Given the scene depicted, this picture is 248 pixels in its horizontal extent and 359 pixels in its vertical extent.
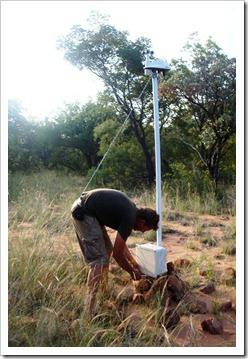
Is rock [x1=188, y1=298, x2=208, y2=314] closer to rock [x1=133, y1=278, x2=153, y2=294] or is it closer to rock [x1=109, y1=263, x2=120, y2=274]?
rock [x1=133, y1=278, x2=153, y2=294]

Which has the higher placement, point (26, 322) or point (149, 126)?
point (149, 126)

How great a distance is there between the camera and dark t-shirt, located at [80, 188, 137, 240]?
293cm

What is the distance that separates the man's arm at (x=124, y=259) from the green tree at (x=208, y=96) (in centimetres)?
349

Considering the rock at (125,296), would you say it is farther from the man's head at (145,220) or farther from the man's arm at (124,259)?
the man's head at (145,220)

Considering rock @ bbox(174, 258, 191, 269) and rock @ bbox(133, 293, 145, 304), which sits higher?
rock @ bbox(174, 258, 191, 269)

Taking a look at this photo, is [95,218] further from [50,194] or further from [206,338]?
[50,194]

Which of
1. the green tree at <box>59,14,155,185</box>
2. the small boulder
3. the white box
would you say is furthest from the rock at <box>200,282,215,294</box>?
the green tree at <box>59,14,155,185</box>

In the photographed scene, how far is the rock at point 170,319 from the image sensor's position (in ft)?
9.11

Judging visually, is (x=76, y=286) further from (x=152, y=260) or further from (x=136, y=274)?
(x=152, y=260)

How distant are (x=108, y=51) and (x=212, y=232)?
3.91m

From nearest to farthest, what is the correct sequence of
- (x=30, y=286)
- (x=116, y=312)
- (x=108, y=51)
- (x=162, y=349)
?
(x=162, y=349)
(x=116, y=312)
(x=30, y=286)
(x=108, y=51)

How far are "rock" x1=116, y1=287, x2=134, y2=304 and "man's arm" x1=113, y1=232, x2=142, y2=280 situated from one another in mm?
119

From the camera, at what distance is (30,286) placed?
2.99 metres

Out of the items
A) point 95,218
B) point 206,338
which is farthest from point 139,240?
point 206,338
